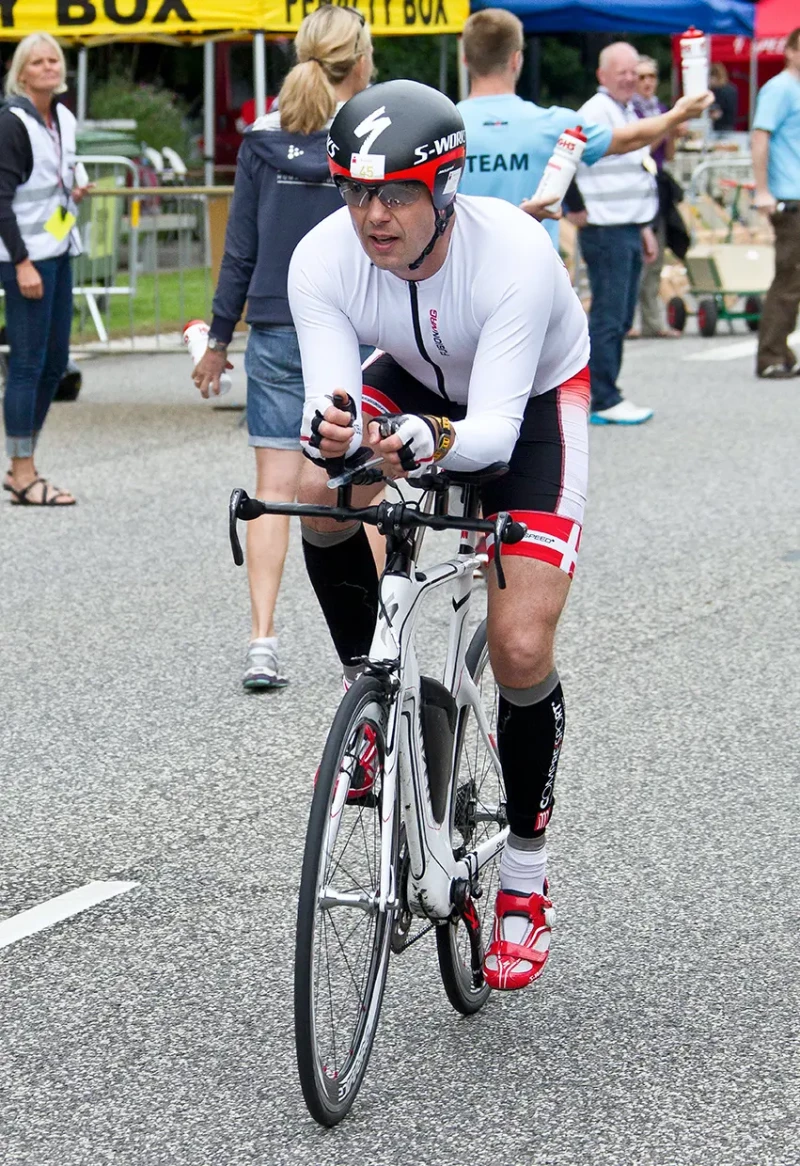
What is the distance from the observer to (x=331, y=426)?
10.7 feet

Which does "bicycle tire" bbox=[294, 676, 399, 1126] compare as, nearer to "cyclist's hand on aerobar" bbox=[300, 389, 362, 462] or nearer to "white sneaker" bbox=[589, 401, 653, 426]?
"cyclist's hand on aerobar" bbox=[300, 389, 362, 462]

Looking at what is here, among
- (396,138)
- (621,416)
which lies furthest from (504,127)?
(396,138)

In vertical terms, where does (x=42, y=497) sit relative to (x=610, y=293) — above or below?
below

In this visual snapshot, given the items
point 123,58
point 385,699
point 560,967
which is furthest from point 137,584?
point 123,58

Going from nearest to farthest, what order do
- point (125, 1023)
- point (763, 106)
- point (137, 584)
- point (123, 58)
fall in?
1. point (125, 1023)
2. point (137, 584)
3. point (763, 106)
4. point (123, 58)

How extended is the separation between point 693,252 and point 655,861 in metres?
13.7

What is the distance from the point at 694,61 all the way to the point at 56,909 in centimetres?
602

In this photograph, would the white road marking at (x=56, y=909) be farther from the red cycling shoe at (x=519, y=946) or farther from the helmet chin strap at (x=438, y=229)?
the helmet chin strap at (x=438, y=229)

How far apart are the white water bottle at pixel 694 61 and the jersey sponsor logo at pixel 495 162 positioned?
2.93ft

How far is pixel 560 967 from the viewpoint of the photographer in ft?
13.6

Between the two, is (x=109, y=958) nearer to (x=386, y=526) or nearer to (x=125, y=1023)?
(x=125, y=1023)

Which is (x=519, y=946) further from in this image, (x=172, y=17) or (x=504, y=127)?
(x=172, y=17)

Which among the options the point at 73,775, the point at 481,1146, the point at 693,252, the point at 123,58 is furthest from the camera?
the point at 123,58

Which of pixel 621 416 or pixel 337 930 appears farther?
pixel 621 416
